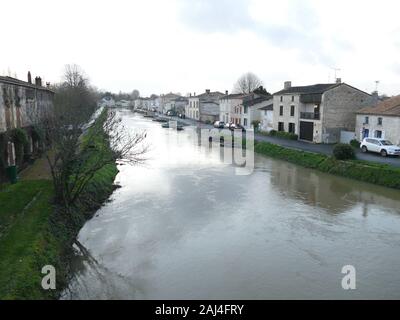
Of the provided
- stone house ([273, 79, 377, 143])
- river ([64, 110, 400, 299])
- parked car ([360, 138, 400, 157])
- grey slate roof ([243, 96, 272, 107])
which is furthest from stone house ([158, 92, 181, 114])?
river ([64, 110, 400, 299])

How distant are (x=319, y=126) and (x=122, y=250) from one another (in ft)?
92.6

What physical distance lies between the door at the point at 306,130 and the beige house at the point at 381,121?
17.4 feet

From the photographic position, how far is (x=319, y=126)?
37906 mm

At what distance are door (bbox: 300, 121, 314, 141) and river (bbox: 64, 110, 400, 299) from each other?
14.4 metres

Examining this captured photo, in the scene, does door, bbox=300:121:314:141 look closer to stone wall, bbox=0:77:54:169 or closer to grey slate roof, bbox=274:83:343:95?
grey slate roof, bbox=274:83:343:95

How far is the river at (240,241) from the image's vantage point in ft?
38.3

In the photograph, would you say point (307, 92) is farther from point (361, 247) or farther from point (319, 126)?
point (361, 247)

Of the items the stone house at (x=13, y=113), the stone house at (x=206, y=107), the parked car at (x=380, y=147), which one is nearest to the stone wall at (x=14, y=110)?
the stone house at (x=13, y=113)

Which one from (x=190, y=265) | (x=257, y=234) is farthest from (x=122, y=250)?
(x=257, y=234)

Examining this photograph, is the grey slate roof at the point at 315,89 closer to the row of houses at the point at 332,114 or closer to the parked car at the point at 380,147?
the row of houses at the point at 332,114

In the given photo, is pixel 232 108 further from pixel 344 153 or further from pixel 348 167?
pixel 348 167

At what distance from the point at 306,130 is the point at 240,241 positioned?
2806 centimetres

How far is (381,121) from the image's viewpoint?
3216 cm

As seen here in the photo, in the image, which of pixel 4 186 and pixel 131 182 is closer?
pixel 4 186
